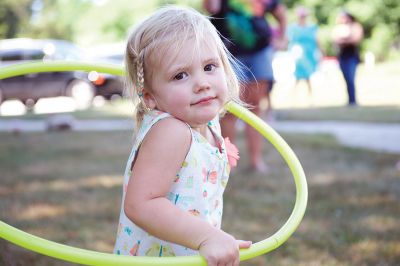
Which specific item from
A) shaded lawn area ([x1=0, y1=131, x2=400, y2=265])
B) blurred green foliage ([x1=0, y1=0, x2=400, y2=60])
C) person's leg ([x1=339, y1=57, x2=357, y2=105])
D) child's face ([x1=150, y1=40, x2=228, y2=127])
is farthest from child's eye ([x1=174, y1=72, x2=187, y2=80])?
blurred green foliage ([x1=0, y1=0, x2=400, y2=60])

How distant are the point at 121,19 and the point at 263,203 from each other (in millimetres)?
33992

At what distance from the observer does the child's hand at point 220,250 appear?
4.85 feet

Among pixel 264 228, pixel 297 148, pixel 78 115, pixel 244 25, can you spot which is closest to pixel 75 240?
pixel 264 228

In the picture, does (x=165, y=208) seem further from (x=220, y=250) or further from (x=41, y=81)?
(x=41, y=81)

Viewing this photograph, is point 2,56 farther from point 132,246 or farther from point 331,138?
point 132,246

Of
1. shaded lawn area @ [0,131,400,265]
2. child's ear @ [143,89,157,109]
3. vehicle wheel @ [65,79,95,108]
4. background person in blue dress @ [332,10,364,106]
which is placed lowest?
vehicle wheel @ [65,79,95,108]

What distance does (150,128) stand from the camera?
168cm

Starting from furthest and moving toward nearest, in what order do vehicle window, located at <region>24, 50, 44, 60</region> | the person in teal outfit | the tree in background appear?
the tree in background < vehicle window, located at <region>24, 50, 44, 60</region> < the person in teal outfit

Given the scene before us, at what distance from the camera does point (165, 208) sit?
156 centimetres

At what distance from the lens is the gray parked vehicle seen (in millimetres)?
15602

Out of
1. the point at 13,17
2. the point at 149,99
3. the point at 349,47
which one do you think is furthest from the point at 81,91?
the point at 13,17

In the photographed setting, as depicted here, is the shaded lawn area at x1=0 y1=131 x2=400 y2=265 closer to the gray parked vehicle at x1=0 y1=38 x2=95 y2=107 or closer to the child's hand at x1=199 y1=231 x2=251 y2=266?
the child's hand at x1=199 y1=231 x2=251 y2=266

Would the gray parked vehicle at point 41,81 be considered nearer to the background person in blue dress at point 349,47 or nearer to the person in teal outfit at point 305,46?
the person in teal outfit at point 305,46

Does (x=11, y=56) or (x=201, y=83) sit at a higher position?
(x=201, y=83)
